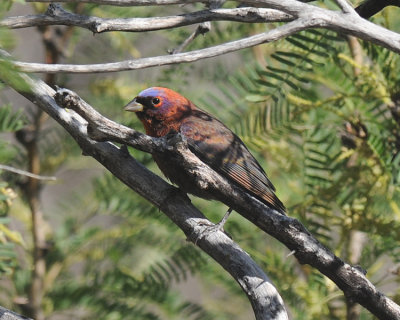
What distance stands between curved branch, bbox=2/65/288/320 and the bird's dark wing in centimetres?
87

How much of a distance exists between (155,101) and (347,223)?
1.38 meters

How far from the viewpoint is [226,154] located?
409cm

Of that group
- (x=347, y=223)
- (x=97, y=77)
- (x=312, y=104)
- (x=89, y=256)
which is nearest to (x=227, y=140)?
(x=312, y=104)

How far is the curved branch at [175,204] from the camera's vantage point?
8.13 feet

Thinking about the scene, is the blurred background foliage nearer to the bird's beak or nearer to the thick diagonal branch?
the bird's beak

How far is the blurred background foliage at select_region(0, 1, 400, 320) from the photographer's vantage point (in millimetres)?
3643

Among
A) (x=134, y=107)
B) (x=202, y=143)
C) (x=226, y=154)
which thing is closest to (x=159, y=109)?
(x=134, y=107)

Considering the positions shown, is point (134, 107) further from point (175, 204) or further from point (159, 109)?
point (175, 204)

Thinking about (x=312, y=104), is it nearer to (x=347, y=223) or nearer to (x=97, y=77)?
(x=347, y=223)

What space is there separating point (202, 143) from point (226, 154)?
16 centimetres

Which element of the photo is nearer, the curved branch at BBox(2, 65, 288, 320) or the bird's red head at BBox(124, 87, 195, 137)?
the curved branch at BBox(2, 65, 288, 320)

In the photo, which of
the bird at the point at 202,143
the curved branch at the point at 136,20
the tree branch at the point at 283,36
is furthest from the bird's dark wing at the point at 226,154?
the tree branch at the point at 283,36

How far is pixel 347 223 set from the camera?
372cm

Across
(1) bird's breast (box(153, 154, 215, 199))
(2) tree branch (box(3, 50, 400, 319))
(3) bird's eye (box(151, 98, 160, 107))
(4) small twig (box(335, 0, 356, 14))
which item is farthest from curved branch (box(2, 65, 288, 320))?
(3) bird's eye (box(151, 98, 160, 107))
